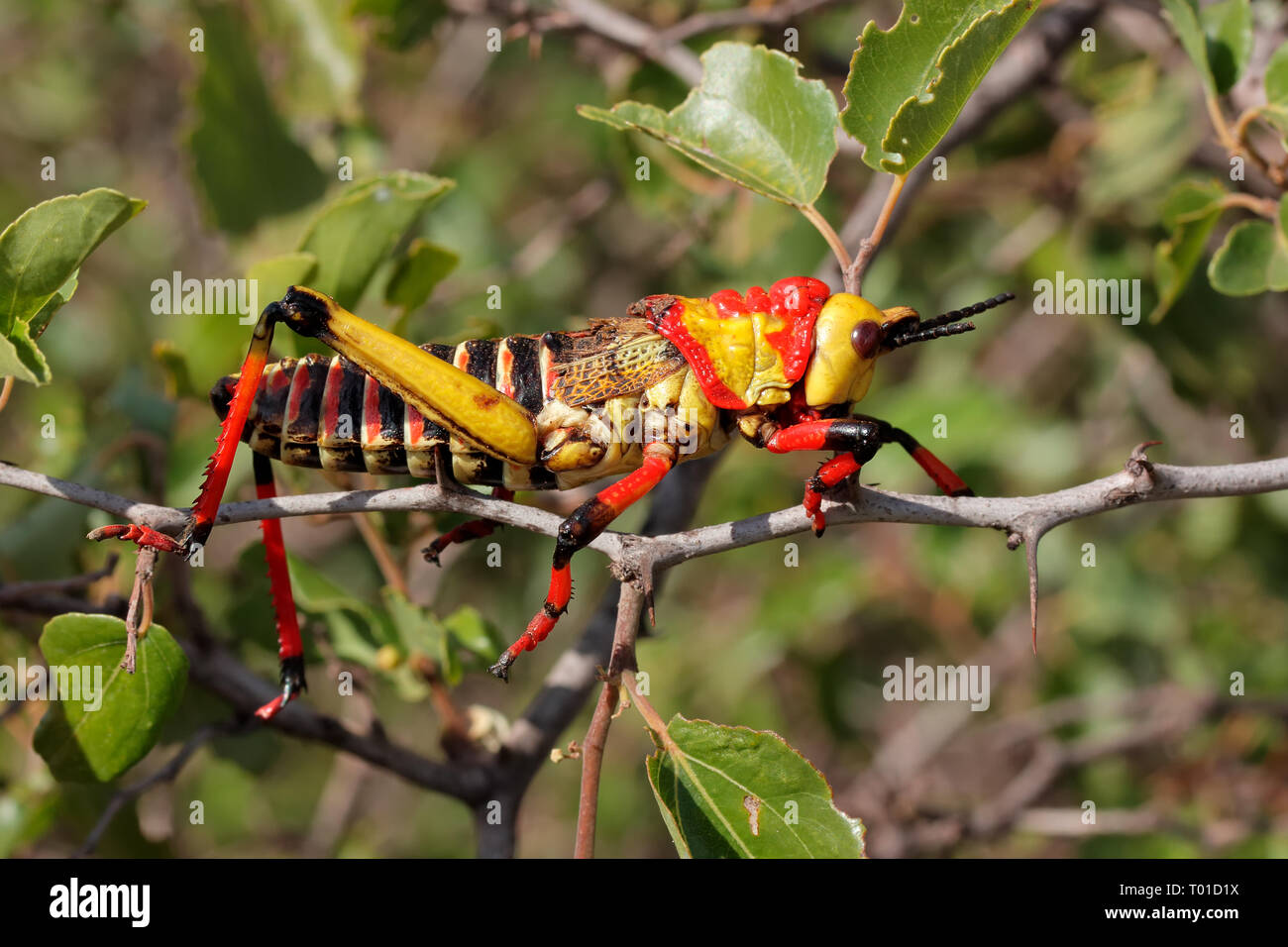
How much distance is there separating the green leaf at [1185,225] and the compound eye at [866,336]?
70 cm

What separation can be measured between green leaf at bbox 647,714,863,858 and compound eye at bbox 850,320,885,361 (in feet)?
2.42

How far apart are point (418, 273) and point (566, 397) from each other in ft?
1.60

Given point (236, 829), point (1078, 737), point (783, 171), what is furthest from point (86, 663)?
point (1078, 737)

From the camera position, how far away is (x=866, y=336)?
1887 mm

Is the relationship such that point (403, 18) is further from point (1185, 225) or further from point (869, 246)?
point (1185, 225)

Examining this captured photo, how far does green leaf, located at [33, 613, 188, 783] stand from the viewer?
1.63 meters

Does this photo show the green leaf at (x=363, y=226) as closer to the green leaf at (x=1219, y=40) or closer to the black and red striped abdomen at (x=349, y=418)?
the black and red striped abdomen at (x=349, y=418)

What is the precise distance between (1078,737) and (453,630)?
2.36m

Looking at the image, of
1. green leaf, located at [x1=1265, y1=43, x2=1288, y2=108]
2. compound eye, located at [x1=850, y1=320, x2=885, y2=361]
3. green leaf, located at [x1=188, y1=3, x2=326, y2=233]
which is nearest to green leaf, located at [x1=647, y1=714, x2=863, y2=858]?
compound eye, located at [x1=850, y1=320, x2=885, y2=361]

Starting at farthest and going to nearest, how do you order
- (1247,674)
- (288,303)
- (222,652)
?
(1247,674) → (222,652) → (288,303)

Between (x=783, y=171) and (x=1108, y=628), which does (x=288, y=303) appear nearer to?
(x=783, y=171)

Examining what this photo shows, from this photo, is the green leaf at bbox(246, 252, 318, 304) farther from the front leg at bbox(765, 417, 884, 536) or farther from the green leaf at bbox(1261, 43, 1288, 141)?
the green leaf at bbox(1261, 43, 1288, 141)

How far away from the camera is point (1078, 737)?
3551mm

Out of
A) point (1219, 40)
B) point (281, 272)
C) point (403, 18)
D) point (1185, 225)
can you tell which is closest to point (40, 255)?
point (281, 272)
